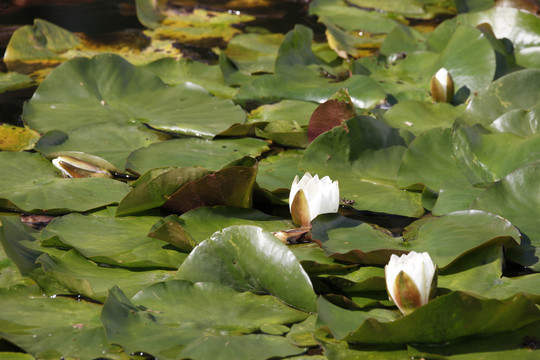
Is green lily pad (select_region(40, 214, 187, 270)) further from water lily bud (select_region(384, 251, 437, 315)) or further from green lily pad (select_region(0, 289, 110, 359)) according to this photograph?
water lily bud (select_region(384, 251, 437, 315))

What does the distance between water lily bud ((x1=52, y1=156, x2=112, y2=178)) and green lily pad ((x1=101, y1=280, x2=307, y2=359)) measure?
787 mm

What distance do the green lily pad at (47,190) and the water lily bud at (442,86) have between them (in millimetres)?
1357

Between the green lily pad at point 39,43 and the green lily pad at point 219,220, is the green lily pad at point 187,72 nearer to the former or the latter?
the green lily pad at point 39,43

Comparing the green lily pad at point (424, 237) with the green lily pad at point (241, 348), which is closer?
the green lily pad at point (241, 348)

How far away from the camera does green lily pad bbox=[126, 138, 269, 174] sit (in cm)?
221

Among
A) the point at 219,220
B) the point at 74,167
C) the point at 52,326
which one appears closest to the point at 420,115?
the point at 219,220

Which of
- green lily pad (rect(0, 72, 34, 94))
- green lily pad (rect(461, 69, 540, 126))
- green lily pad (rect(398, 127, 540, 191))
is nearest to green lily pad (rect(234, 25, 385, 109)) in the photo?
green lily pad (rect(461, 69, 540, 126))

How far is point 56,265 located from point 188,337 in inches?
17.4

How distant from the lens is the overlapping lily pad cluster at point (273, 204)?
53.4 inches

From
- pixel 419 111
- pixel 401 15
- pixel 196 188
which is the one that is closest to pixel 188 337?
pixel 196 188

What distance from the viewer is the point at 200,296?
1.50 meters

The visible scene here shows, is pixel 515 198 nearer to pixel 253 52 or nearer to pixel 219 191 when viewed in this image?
pixel 219 191

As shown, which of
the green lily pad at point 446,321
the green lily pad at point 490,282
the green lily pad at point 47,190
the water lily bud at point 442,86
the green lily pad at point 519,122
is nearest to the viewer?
the green lily pad at point 446,321

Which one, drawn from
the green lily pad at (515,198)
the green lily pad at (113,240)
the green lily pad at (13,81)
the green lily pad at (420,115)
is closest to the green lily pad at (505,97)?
the green lily pad at (420,115)
